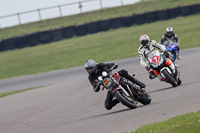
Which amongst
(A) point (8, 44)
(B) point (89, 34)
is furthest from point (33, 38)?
(B) point (89, 34)

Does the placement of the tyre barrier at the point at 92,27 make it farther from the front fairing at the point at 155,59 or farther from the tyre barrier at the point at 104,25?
the front fairing at the point at 155,59

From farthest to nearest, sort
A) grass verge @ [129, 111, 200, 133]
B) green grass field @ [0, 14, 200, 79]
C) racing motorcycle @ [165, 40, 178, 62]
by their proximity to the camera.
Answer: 1. green grass field @ [0, 14, 200, 79]
2. racing motorcycle @ [165, 40, 178, 62]
3. grass verge @ [129, 111, 200, 133]

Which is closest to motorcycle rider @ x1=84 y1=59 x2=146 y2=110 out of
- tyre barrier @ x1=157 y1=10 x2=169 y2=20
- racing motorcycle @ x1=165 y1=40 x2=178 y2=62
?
racing motorcycle @ x1=165 y1=40 x2=178 y2=62

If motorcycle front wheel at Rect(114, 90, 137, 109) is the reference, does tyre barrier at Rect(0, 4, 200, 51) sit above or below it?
below

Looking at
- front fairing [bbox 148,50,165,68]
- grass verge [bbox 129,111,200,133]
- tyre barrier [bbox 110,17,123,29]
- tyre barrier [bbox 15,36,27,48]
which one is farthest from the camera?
tyre barrier [bbox 110,17,123,29]

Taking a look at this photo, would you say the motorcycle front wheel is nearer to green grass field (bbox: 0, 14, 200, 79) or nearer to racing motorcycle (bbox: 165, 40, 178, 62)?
racing motorcycle (bbox: 165, 40, 178, 62)

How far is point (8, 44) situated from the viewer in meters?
34.5

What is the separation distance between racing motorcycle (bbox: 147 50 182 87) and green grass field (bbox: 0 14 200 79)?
12.9 meters

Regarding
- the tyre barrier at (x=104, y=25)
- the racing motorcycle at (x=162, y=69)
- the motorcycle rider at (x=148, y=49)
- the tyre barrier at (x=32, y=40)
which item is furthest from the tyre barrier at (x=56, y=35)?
the racing motorcycle at (x=162, y=69)

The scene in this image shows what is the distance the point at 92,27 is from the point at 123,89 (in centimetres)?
2592

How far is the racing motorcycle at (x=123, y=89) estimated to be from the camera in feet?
31.1

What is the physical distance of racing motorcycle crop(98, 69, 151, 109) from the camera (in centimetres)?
948

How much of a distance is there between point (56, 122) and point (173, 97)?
245 cm

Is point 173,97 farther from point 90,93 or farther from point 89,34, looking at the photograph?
point 89,34
